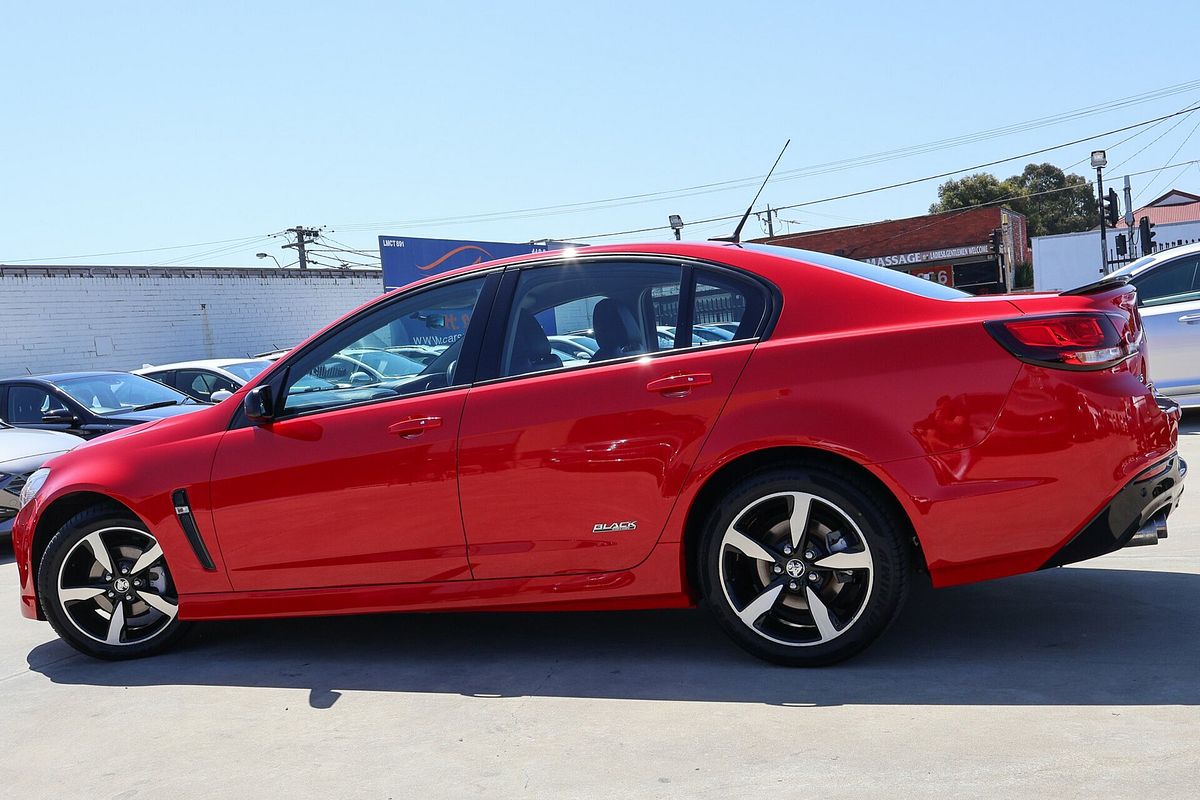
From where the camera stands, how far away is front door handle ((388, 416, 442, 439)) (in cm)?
430

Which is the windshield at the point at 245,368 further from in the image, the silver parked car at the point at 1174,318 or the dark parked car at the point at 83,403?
the silver parked car at the point at 1174,318

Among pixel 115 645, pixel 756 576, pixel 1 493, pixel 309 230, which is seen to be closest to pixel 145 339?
pixel 1 493

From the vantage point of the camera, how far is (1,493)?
8.21 meters

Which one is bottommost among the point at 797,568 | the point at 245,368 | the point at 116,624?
the point at 116,624

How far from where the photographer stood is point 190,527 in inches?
187

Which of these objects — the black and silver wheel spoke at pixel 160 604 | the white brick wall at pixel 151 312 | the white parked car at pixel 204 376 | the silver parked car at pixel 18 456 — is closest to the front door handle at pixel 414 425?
the black and silver wheel spoke at pixel 160 604

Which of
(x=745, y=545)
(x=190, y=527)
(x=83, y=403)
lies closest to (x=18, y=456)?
(x=83, y=403)

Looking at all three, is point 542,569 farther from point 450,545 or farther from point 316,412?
point 316,412

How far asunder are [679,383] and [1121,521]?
4.99ft

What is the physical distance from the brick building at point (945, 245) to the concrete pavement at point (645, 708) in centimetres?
4665

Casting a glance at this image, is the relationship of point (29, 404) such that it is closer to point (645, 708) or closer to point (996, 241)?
point (645, 708)

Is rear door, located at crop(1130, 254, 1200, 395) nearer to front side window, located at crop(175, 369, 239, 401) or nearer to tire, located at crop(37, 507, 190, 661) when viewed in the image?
tire, located at crop(37, 507, 190, 661)

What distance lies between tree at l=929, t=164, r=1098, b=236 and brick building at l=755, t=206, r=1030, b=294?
14.5 meters

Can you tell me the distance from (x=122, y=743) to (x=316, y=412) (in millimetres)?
1416
